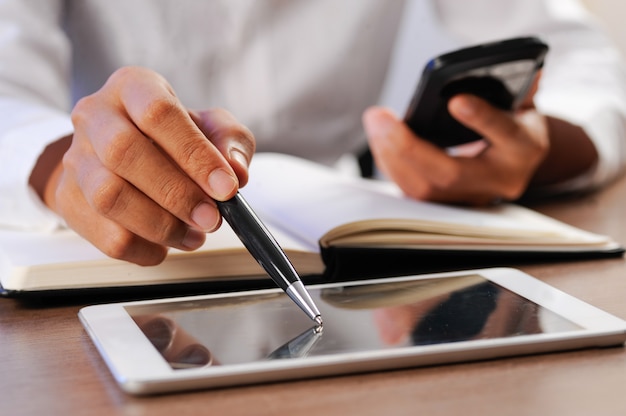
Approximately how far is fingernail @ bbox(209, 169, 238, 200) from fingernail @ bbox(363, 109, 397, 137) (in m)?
0.36

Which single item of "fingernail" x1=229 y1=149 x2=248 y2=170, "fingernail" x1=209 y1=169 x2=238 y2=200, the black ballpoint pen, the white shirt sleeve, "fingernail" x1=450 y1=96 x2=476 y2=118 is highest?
"fingernail" x1=450 y1=96 x2=476 y2=118

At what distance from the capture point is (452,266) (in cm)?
64

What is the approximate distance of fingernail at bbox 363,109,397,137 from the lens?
84 centimetres

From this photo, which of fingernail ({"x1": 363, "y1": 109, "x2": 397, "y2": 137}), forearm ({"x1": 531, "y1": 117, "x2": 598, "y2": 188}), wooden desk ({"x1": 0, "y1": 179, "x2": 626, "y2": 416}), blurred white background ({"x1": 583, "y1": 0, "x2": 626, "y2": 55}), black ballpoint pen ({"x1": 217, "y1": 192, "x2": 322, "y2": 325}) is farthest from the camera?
blurred white background ({"x1": 583, "y1": 0, "x2": 626, "y2": 55})

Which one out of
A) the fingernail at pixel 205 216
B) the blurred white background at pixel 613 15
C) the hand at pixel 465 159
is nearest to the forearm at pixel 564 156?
the hand at pixel 465 159

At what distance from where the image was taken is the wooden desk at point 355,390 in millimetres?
361

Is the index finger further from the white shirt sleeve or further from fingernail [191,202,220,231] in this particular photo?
the white shirt sleeve

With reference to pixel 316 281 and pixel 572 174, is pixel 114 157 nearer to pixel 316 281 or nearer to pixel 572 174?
pixel 316 281

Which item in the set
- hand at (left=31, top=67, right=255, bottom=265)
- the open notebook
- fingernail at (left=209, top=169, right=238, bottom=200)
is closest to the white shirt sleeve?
the open notebook

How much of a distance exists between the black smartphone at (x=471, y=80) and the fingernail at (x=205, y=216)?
308mm

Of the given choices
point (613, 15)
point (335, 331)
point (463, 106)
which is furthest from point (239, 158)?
point (613, 15)

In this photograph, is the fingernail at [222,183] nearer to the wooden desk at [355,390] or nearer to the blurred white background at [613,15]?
the wooden desk at [355,390]

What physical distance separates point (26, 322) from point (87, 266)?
0.19 feet

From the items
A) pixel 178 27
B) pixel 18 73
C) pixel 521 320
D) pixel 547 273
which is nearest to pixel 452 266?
pixel 547 273
